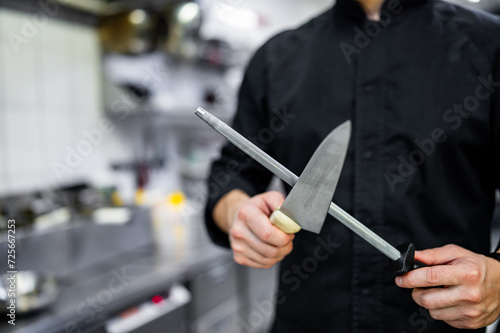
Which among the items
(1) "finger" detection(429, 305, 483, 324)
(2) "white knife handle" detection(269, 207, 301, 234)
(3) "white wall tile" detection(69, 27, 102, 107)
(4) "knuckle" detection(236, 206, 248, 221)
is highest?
(2) "white knife handle" detection(269, 207, 301, 234)

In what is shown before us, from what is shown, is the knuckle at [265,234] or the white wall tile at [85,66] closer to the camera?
the knuckle at [265,234]

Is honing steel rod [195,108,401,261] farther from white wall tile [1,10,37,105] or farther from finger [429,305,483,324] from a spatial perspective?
white wall tile [1,10,37,105]

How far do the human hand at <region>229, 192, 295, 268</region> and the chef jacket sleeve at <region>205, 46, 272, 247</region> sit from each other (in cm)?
23

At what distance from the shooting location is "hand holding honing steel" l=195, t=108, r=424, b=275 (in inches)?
18.9

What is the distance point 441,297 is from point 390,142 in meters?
0.33

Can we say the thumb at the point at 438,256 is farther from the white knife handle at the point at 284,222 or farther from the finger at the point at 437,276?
the white knife handle at the point at 284,222

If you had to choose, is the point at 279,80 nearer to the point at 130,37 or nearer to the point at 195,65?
the point at 130,37

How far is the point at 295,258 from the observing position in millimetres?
879

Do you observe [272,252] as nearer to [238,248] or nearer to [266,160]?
[238,248]

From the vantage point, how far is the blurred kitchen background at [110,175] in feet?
4.86

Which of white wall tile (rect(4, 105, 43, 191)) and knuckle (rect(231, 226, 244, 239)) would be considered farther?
white wall tile (rect(4, 105, 43, 191))

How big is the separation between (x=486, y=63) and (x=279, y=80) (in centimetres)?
40

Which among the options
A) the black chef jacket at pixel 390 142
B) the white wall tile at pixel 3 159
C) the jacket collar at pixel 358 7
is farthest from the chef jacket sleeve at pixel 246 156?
the white wall tile at pixel 3 159

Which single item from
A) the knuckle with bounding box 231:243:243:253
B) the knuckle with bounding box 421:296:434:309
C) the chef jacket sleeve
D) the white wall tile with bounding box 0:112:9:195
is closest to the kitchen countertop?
the white wall tile with bounding box 0:112:9:195
